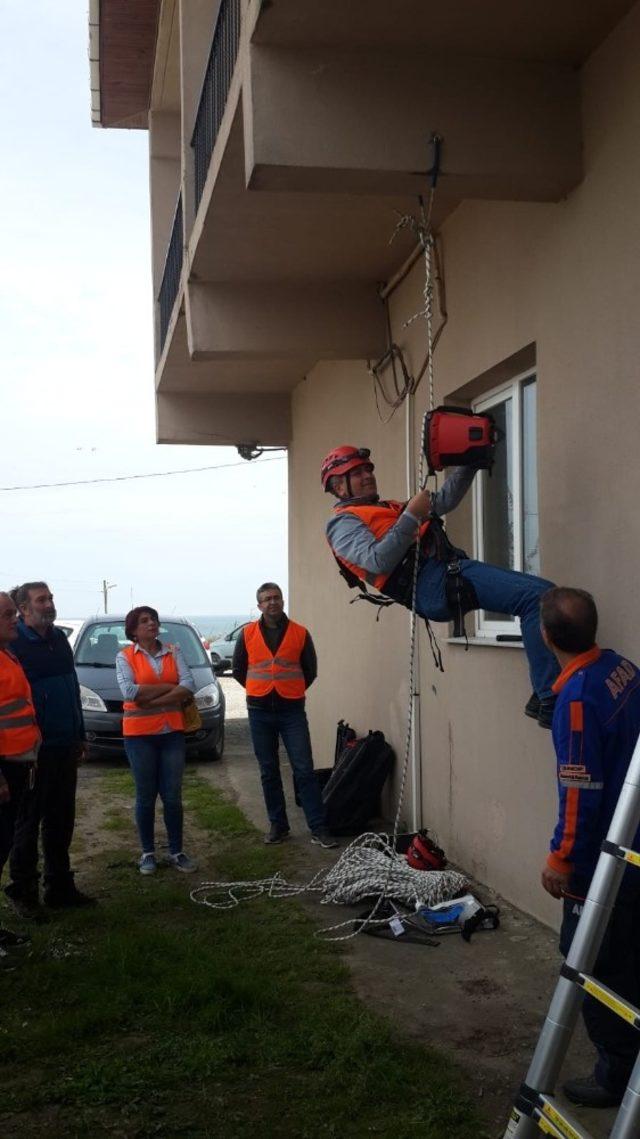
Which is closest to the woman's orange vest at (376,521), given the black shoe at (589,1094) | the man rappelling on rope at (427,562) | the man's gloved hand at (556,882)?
the man rappelling on rope at (427,562)

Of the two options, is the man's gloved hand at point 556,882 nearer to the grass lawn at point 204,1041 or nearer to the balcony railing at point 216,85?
the grass lawn at point 204,1041

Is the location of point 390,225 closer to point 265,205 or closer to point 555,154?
point 265,205

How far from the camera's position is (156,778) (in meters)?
7.44

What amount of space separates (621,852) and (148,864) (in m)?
4.92

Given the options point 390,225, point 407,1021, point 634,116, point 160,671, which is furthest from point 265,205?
point 407,1021

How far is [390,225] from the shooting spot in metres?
7.02

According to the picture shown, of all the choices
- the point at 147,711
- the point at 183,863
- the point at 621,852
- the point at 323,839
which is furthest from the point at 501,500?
the point at 621,852

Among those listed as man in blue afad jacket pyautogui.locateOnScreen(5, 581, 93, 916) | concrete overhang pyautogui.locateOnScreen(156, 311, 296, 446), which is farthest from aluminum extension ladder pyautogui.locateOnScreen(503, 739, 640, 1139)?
concrete overhang pyautogui.locateOnScreen(156, 311, 296, 446)

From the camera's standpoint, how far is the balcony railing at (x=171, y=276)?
1077cm

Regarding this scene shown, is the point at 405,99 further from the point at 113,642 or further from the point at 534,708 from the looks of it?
the point at 113,642

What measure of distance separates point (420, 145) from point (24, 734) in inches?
139

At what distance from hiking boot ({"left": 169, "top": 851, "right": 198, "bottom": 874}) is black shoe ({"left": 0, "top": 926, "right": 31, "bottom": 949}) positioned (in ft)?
5.25

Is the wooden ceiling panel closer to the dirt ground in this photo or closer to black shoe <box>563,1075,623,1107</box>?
the dirt ground

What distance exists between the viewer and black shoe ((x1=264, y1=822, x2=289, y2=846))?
8.05m
